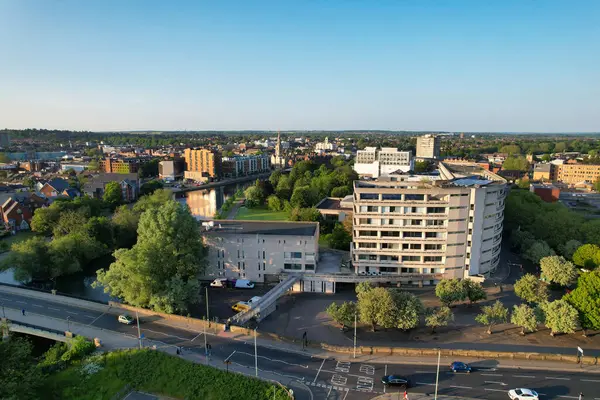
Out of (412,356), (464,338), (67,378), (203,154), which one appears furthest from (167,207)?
(203,154)

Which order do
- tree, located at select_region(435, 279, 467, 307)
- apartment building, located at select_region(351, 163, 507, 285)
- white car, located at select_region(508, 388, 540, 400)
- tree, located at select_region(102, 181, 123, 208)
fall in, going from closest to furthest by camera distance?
white car, located at select_region(508, 388, 540, 400)
tree, located at select_region(435, 279, 467, 307)
apartment building, located at select_region(351, 163, 507, 285)
tree, located at select_region(102, 181, 123, 208)

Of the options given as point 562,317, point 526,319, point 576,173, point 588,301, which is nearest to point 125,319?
point 526,319

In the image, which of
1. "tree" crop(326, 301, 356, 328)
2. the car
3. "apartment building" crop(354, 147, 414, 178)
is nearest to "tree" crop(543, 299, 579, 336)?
"tree" crop(326, 301, 356, 328)

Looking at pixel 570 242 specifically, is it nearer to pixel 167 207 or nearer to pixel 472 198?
pixel 472 198

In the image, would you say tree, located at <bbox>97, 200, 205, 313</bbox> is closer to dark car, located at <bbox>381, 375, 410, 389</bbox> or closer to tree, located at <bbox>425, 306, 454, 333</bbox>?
dark car, located at <bbox>381, 375, 410, 389</bbox>

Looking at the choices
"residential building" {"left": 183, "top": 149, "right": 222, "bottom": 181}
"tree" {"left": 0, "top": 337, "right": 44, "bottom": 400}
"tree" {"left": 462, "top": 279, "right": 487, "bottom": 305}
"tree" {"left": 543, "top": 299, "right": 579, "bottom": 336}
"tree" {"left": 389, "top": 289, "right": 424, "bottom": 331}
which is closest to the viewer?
"tree" {"left": 0, "top": 337, "right": 44, "bottom": 400}

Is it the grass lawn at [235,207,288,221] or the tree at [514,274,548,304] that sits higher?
the tree at [514,274,548,304]

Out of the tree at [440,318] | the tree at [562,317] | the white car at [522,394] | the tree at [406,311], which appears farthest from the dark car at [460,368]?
the tree at [562,317]
